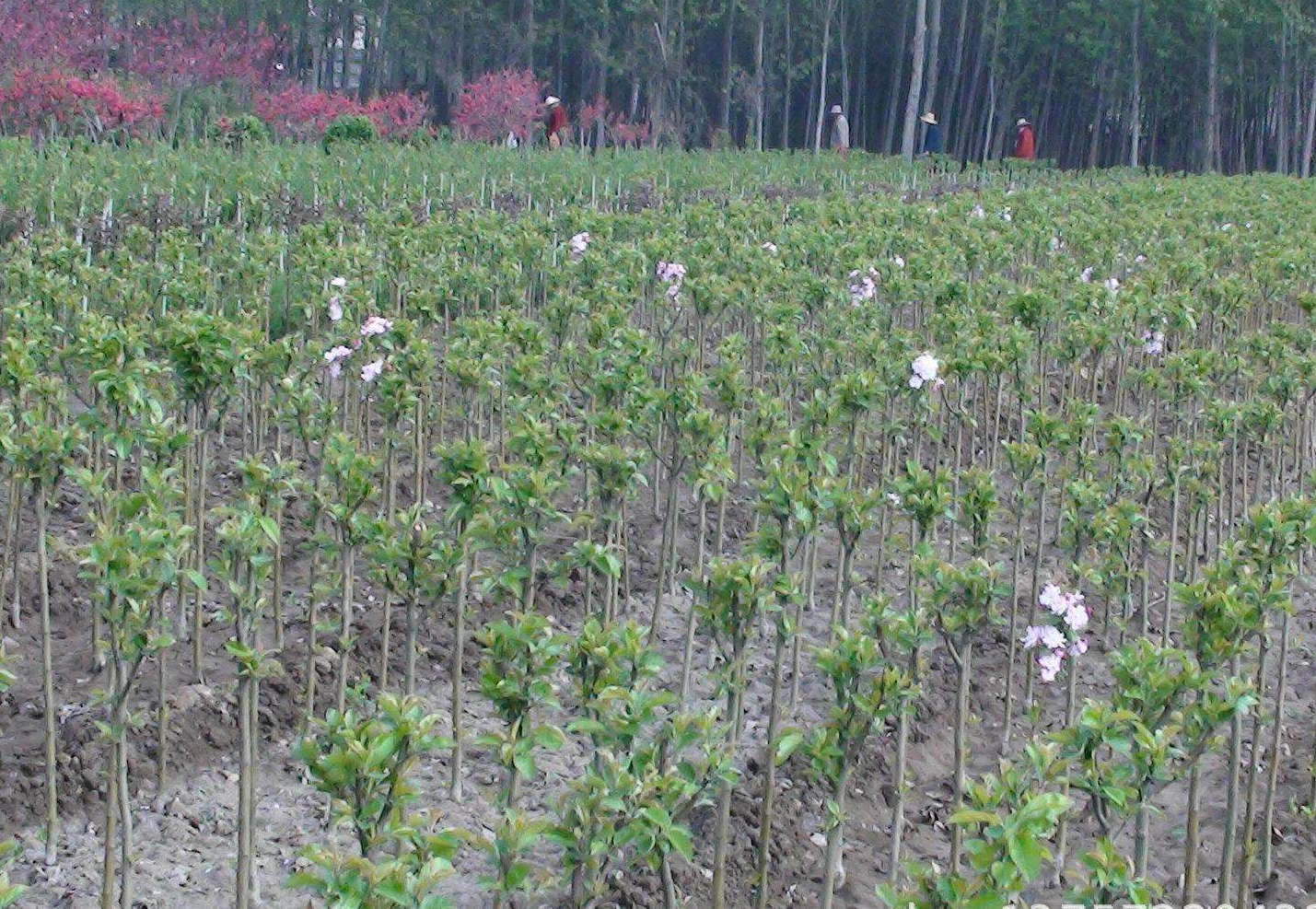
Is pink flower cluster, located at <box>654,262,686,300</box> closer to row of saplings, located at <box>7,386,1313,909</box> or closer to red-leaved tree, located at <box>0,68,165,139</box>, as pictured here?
row of saplings, located at <box>7,386,1313,909</box>

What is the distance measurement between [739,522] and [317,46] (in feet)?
154

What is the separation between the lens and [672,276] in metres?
8.50

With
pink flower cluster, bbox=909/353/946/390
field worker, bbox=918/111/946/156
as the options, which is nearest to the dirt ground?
pink flower cluster, bbox=909/353/946/390

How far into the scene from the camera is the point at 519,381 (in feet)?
20.5

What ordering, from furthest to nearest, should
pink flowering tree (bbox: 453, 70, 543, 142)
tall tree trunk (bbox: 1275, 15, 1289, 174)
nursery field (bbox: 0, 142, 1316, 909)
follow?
tall tree trunk (bbox: 1275, 15, 1289, 174)
pink flowering tree (bbox: 453, 70, 543, 142)
nursery field (bbox: 0, 142, 1316, 909)

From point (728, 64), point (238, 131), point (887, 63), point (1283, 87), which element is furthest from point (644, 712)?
point (887, 63)

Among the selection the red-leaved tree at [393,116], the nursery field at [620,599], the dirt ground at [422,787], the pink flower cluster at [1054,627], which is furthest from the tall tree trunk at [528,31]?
the pink flower cluster at [1054,627]

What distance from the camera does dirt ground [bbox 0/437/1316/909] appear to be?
→ 4227mm

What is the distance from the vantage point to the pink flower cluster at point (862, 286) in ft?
28.6

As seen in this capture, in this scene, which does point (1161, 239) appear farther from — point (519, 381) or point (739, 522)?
point (519, 381)

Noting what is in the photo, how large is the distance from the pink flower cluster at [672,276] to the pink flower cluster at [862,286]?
88 cm

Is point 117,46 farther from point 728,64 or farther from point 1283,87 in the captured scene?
point 1283,87

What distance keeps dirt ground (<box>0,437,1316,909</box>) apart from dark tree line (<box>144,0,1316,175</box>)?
3445 centimetres

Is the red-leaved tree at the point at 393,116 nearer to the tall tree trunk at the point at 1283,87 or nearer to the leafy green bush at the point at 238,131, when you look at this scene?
the leafy green bush at the point at 238,131
